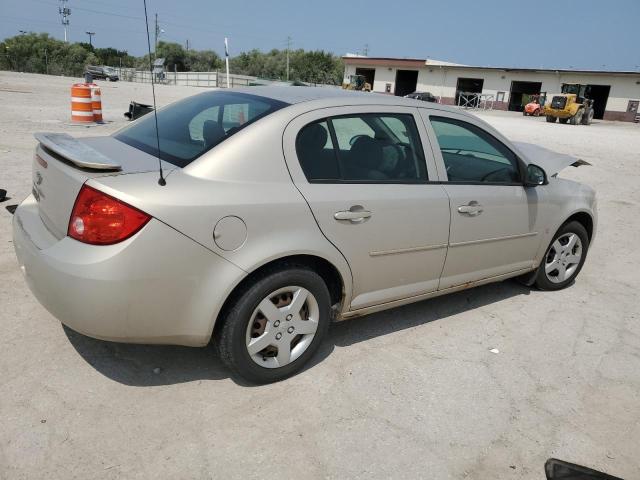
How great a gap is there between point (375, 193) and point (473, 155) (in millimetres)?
1387

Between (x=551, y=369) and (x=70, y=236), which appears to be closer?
(x=70, y=236)

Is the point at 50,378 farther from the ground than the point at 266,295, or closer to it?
closer to it

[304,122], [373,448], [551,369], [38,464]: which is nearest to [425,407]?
[373,448]

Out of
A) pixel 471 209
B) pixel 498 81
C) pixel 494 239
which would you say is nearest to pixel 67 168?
pixel 471 209

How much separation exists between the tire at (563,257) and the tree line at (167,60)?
6507cm

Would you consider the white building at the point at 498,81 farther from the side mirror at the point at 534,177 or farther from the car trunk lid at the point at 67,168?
the car trunk lid at the point at 67,168

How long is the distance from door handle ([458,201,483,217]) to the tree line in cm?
6556

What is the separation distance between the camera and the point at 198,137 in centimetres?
300

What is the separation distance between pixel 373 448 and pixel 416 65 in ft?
196

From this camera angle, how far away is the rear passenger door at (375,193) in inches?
116

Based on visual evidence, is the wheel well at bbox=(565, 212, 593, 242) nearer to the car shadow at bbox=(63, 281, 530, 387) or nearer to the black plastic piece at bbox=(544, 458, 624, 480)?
the car shadow at bbox=(63, 281, 530, 387)

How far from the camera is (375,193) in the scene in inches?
124

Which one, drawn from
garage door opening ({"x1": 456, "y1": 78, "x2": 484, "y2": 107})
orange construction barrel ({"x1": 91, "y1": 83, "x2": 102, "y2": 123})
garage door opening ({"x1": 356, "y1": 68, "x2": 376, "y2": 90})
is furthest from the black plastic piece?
garage door opening ({"x1": 356, "y1": 68, "x2": 376, "y2": 90})

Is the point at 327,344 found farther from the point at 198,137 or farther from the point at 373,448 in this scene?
the point at 198,137
